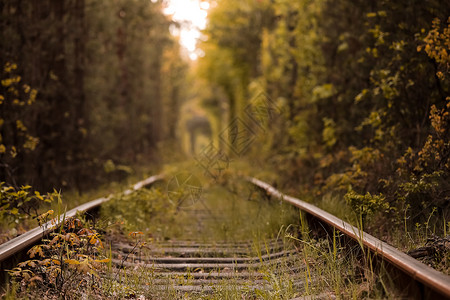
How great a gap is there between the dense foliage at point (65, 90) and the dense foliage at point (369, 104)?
17.7 ft

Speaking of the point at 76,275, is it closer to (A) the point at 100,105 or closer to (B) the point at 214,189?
(B) the point at 214,189

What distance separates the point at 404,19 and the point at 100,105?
33.2 feet

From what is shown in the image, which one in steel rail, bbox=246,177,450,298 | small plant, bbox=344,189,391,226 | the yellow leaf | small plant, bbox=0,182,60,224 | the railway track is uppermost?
small plant, bbox=0,182,60,224

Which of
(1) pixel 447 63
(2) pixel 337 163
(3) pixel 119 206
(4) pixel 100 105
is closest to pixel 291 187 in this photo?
(2) pixel 337 163

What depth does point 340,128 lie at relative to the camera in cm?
867

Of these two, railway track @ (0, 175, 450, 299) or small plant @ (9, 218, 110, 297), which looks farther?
small plant @ (9, 218, 110, 297)

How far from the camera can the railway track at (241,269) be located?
285 centimetres

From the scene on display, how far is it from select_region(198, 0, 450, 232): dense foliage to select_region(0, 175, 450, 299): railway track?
902 millimetres

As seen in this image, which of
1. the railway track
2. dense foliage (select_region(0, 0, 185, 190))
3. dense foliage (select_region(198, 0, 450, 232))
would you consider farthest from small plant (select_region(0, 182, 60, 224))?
dense foliage (select_region(198, 0, 450, 232))

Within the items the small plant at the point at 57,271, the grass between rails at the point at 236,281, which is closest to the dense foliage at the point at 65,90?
the grass between rails at the point at 236,281

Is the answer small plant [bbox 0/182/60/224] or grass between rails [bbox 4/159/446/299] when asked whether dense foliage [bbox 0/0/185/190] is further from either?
grass between rails [bbox 4/159/446/299]

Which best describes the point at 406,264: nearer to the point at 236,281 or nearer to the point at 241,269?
the point at 236,281

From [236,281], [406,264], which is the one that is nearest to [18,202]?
[236,281]

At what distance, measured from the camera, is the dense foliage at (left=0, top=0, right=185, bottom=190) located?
715cm
